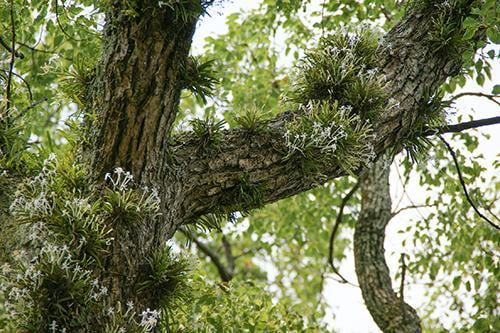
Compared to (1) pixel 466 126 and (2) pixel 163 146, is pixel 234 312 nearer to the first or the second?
(1) pixel 466 126

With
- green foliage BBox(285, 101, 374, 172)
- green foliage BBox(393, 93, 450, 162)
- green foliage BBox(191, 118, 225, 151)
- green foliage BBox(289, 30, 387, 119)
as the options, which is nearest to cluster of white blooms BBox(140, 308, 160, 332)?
green foliage BBox(191, 118, 225, 151)

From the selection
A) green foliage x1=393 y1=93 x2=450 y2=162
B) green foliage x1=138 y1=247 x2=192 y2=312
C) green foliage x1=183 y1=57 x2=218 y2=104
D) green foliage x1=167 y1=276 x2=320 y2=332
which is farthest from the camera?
green foliage x1=167 y1=276 x2=320 y2=332

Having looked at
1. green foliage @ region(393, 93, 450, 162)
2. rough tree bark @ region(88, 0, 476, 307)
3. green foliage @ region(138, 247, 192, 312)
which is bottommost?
green foliage @ region(138, 247, 192, 312)

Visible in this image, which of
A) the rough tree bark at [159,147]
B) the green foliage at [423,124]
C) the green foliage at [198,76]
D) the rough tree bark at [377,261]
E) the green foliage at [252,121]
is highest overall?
the rough tree bark at [377,261]

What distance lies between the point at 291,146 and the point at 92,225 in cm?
86

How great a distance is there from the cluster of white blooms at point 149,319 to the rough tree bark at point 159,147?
5 cm

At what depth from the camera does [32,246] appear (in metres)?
2.35

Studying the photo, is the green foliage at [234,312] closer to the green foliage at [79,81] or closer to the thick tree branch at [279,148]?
the thick tree branch at [279,148]

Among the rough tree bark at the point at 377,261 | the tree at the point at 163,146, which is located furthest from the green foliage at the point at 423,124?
the rough tree bark at the point at 377,261

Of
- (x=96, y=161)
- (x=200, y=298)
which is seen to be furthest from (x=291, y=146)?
(x=200, y=298)

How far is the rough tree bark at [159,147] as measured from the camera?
98.4 inches

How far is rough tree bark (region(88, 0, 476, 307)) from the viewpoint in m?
2.50

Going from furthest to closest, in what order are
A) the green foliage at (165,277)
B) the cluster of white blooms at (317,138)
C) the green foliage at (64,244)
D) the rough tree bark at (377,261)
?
the rough tree bark at (377,261)
the cluster of white blooms at (317,138)
the green foliage at (165,277)
the green foliage at (64,244)

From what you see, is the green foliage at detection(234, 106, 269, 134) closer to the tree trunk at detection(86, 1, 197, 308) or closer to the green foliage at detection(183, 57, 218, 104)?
the green foliage at detection(183, 57, 218, 104)
